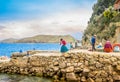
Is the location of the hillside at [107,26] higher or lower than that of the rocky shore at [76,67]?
higher

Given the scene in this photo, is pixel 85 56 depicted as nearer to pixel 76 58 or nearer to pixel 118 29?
pixel 76 58

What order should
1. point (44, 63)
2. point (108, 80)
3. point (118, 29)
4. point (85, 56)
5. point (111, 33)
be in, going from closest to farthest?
point (108, 80), point (85, 56), point (44, 63), point (118, 29), point (111, 33)

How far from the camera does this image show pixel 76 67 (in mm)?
26406

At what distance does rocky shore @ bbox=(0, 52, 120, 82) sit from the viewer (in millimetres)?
25047

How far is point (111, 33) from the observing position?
6097 cm

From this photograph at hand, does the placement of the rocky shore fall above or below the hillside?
below

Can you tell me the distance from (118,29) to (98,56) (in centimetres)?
3270

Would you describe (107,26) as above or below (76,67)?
above

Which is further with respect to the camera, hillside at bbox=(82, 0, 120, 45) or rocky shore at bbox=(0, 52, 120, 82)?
hillside at bbox=(82, 0, 120, 45)

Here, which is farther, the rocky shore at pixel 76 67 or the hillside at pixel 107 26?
the hillside at pixel 107 26

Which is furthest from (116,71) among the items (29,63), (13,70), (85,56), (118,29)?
(118,29)

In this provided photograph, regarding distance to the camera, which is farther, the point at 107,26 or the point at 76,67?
the point at 107,26

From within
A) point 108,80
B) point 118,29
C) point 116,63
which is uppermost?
point 118,29

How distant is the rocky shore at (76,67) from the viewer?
25047 millimetres
